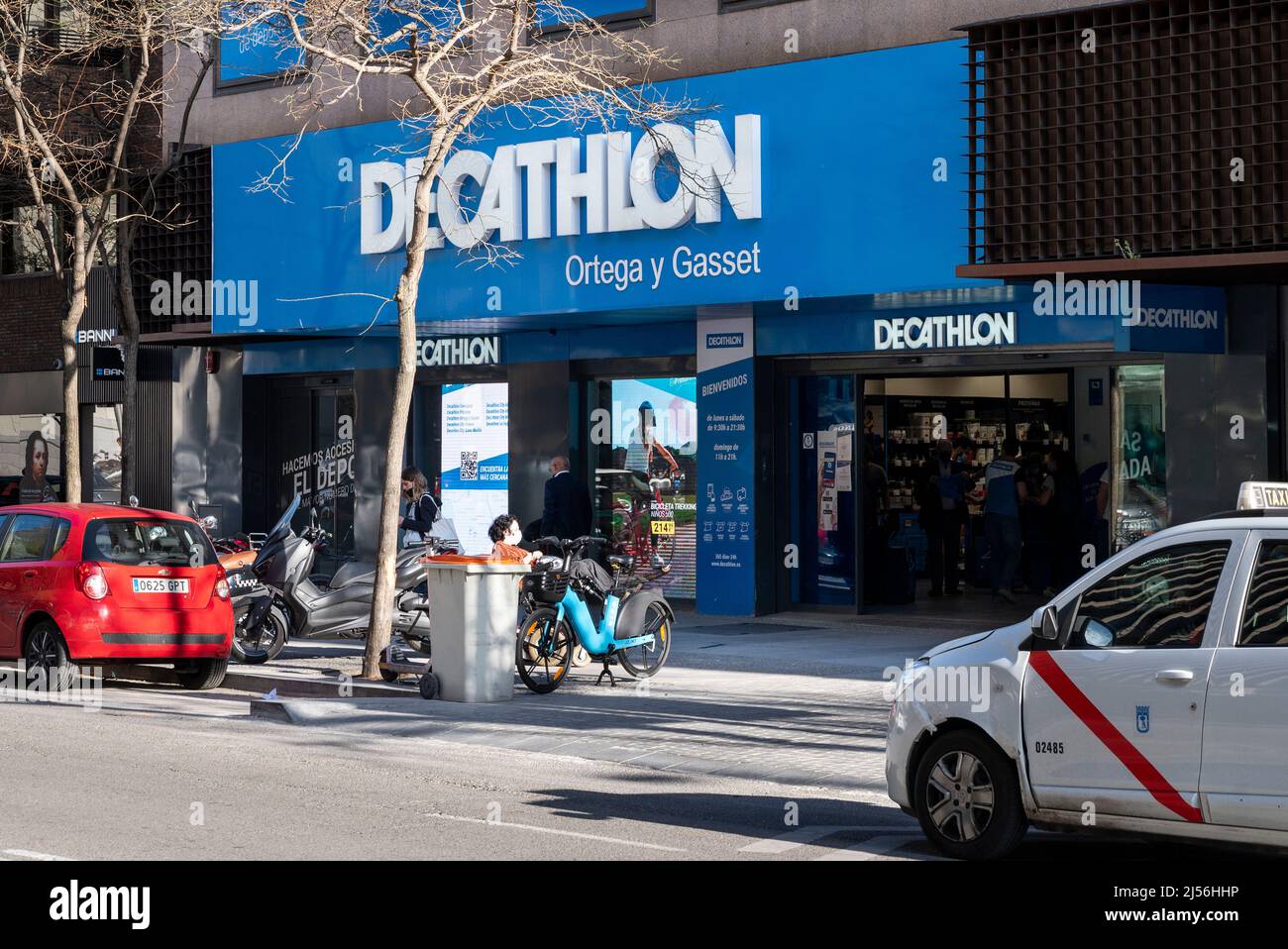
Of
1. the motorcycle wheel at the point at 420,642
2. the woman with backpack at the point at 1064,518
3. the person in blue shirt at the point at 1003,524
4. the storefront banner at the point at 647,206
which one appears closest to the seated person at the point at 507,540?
the motorcycle wheel at the point at 420,642

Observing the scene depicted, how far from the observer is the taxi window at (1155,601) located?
7137mm

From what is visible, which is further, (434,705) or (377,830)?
(434,705)

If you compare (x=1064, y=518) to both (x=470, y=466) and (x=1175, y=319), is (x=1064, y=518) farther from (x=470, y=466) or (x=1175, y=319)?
(x=470, y=466)

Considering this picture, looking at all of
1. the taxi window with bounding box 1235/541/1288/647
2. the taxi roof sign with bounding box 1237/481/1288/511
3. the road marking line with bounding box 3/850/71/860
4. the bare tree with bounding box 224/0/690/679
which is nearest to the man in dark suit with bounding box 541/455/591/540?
the bare tree with bounding box 224/0/690/679

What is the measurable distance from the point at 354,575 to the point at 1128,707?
35.1 ft

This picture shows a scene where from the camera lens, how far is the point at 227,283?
76.1ft

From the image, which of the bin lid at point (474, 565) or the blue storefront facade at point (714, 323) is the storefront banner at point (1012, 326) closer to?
the blue storefront facade at point (714, 323)

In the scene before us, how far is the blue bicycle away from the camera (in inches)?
Result: 548

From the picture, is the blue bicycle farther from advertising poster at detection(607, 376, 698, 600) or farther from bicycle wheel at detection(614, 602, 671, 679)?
advertising poster at detection(607, 376, 698, 600)

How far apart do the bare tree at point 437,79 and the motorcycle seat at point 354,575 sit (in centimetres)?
154

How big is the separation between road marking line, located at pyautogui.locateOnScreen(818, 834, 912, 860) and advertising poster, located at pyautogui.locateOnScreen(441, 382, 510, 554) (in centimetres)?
1428
